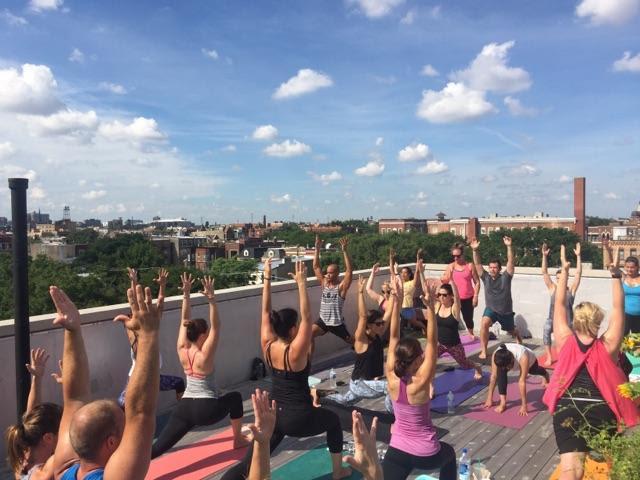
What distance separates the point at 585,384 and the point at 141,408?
2755mm

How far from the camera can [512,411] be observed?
18.5ft

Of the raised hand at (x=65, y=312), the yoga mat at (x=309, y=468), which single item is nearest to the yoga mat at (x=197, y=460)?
the yoga mat at (x=309, y=468)

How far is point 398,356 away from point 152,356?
Result: 1976 millimetres

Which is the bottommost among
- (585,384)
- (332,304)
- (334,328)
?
(334,328)

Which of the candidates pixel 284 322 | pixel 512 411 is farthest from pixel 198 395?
pixel 512 411

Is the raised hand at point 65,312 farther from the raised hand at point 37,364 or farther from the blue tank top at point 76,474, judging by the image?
the raised hand at point 37,364

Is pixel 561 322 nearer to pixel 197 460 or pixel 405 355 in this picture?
pixel 405 355

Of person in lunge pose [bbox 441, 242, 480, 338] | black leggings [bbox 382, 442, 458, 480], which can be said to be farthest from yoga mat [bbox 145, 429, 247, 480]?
person in lunge pose [bbox 441, 242, 480, 338]

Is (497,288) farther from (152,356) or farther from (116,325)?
(152,356)

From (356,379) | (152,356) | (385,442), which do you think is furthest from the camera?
(356,379)

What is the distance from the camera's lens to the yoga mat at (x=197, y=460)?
441cm

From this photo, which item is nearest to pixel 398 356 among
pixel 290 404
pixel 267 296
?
pixel 290 404

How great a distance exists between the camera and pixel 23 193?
3512mm

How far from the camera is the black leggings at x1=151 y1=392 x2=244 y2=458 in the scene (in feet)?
13.5
